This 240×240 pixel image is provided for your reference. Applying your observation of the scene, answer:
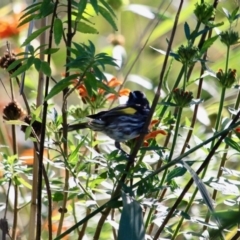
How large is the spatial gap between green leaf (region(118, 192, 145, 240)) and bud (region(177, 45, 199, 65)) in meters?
0.26

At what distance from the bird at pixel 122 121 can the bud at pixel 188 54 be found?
185 millimetres

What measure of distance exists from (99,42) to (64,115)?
1.77m

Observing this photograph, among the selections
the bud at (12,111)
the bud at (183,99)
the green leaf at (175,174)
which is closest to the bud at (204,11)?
the bud at (183,99)

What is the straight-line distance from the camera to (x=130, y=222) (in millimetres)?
941

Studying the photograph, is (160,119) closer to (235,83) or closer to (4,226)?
(235,83)

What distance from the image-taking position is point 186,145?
1332 mm

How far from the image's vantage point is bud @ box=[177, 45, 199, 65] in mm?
1132

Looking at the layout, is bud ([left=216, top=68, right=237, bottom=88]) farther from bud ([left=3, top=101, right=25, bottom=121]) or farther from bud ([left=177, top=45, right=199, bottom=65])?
bud ([left=3, top=101, right=25, bottom=121])

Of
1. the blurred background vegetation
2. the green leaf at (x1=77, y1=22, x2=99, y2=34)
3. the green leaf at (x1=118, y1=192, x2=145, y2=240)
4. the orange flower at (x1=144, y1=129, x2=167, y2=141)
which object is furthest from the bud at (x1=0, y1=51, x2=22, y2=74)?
the green leaf at (x1=118, y1=192, x2=145, y2=240)

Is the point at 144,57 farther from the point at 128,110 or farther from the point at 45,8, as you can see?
the point at 45,8

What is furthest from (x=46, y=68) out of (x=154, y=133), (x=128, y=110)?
(x=128, y=110)

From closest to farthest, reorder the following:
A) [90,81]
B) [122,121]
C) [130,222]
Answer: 1. [130,222]
2. [90,81]
3. [122,121]

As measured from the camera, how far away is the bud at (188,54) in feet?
3.71

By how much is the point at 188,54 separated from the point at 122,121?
343 millimetres
